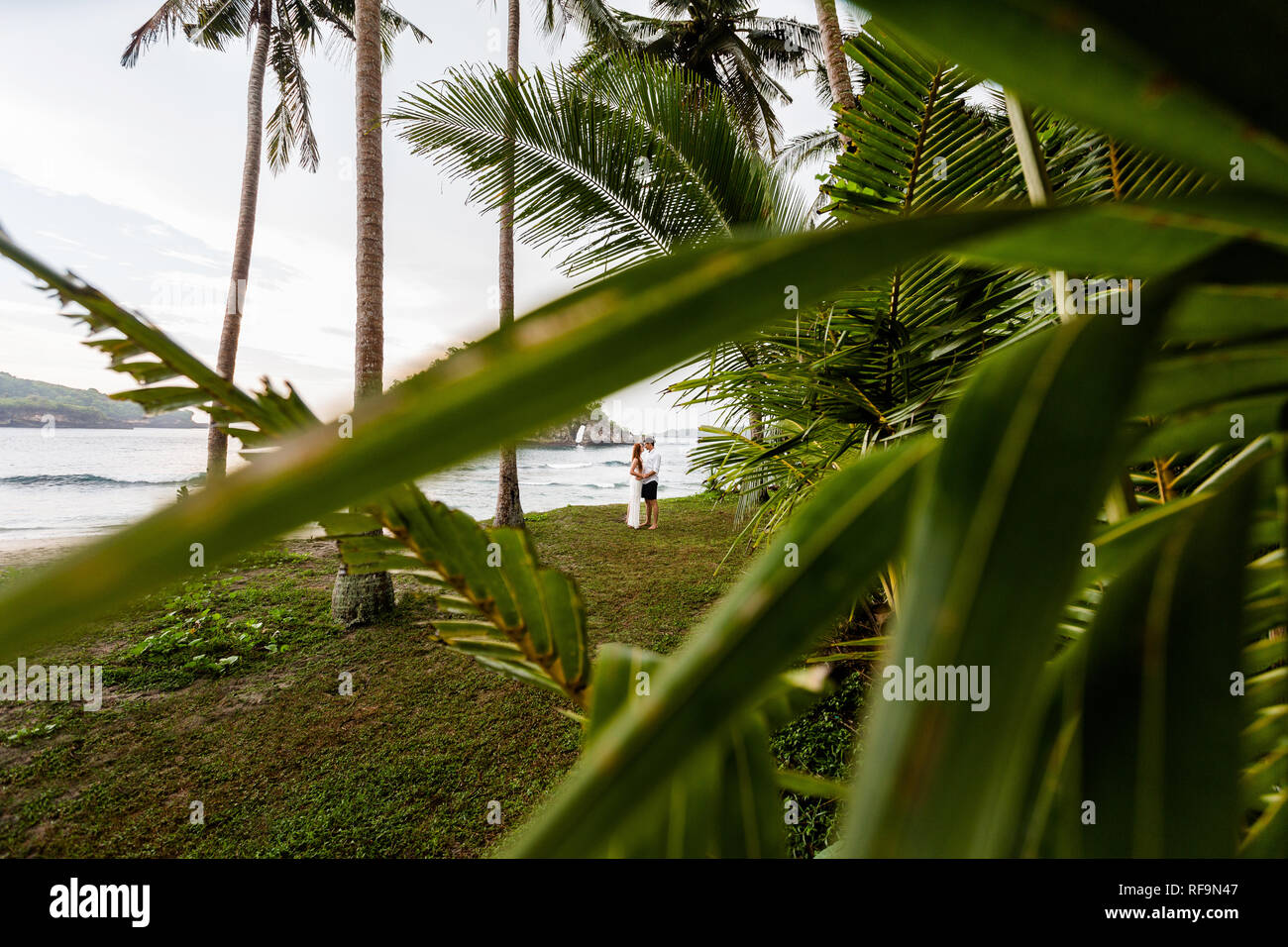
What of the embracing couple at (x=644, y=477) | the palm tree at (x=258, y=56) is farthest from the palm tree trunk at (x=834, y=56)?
the palm tree at (x=258, y=56)

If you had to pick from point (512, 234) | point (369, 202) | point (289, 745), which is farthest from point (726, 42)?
point (289, 745)

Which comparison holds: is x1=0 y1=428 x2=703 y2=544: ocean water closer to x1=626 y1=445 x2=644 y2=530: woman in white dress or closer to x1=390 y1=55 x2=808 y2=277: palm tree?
x1=626 y1=445 x2=644 y2=530: woman in white dress

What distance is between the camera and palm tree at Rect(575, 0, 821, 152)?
9.30m

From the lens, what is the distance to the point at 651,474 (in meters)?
6.96

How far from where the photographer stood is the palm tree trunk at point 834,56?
314cm

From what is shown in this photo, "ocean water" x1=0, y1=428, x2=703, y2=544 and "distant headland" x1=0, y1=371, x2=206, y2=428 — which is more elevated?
"distant headland" x1=0, y1=371, x2=206, y2=428

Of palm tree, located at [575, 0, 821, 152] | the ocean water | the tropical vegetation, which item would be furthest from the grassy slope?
palm tree, located at [575, 0, 821, 152]

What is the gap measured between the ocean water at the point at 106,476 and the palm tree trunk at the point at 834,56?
211cm

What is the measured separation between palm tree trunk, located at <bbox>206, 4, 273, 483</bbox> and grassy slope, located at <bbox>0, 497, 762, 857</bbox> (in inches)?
137

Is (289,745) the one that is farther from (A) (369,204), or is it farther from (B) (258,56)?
(B) (258,56)

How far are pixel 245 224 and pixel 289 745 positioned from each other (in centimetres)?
666
